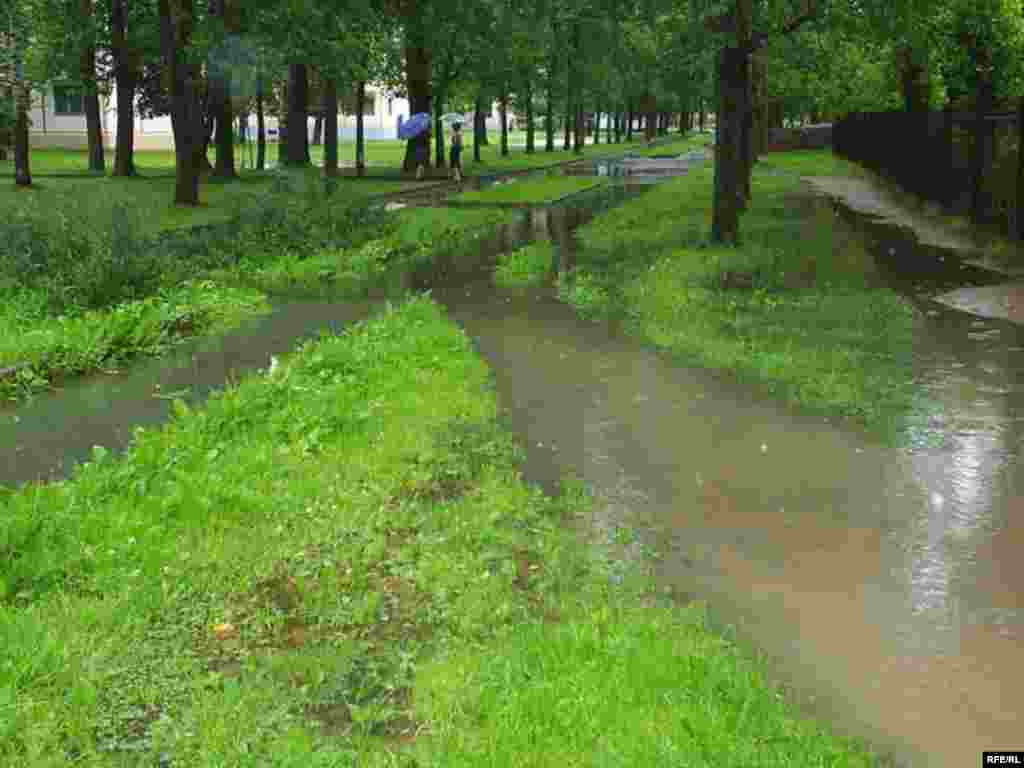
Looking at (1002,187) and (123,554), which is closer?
(123,554)

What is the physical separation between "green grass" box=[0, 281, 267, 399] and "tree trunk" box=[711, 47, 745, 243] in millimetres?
7870

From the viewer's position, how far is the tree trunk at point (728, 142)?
1911 centimetres

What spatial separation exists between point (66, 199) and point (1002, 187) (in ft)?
51.7

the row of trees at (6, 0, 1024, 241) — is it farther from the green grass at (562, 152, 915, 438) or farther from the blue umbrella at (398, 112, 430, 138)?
the blue umbrella at (398, 112, 430, 138)

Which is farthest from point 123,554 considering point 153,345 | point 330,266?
point 330,266

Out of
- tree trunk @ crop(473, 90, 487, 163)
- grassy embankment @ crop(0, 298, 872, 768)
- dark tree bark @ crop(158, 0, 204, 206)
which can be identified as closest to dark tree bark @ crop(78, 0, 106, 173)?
dark tree bark @ crop(158, 0, 204, 206)

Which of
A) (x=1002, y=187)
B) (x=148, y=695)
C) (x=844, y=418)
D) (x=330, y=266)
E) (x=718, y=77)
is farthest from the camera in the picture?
(x=1002, y=187)

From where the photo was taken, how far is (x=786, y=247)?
1972 centimetres

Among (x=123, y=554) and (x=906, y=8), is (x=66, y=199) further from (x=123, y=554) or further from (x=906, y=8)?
(x=906, y=8)

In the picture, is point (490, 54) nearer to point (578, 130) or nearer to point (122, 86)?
point (122, 86)

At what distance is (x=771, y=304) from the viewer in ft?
46.4

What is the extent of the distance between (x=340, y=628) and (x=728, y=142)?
15118 millimetres

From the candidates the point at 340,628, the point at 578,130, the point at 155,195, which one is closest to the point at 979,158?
the point at 155,195

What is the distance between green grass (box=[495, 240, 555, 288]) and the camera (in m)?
17.2
